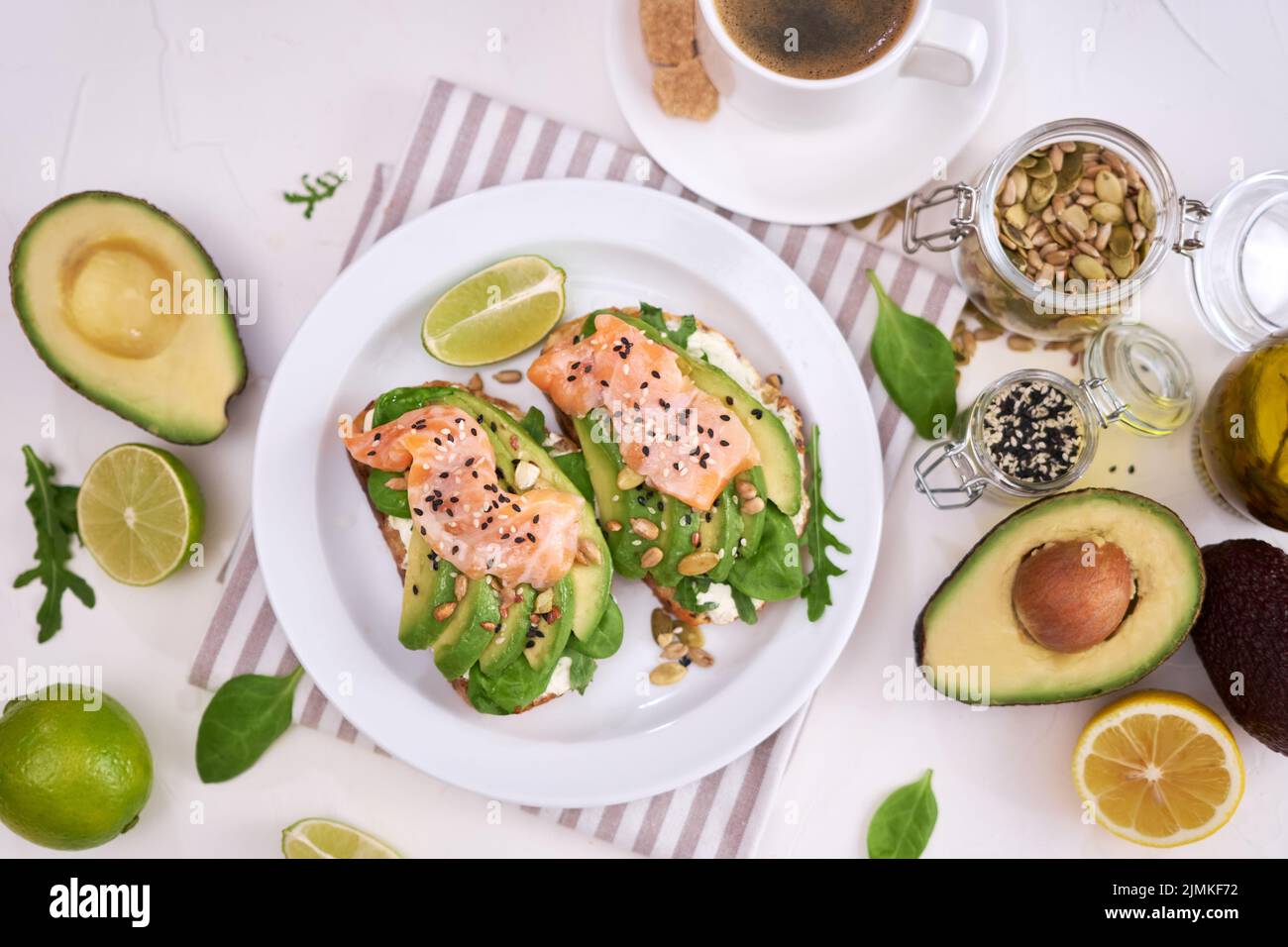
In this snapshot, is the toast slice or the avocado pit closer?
the avocado pit

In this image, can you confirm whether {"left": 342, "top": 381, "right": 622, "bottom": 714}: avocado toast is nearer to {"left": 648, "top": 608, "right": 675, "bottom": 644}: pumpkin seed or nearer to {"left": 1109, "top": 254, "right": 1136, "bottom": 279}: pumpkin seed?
{"left": 648, "top": 608, "right": 675, "bottom": 644}: pumpkin seed

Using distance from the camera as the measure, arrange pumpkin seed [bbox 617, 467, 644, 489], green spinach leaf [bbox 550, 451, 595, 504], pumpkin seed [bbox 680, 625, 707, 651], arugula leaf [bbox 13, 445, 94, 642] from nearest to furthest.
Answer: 1. pumpkin seed [bbox 617, 467, 644, 489]
2. green spinach leaf [bbox 550, 451, 595, 504]
3. pumpkin seed [bbox 680, 625, 707, 651]
4. arugula leaf [bbox 13, 445, 94, 642]

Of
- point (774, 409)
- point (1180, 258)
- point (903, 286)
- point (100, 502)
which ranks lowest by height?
point (100, 502)

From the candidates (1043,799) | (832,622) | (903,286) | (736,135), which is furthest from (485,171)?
(1043,799)

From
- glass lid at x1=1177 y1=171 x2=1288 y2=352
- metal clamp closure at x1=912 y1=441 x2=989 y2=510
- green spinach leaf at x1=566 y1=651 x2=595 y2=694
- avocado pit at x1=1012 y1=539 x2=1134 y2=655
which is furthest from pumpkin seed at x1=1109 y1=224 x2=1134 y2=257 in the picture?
green spinach leaf at x1=566 y1=651 x2=595 y2=694

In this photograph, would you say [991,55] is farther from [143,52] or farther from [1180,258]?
[143,52]

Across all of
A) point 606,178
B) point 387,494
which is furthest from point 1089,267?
point 387,494
